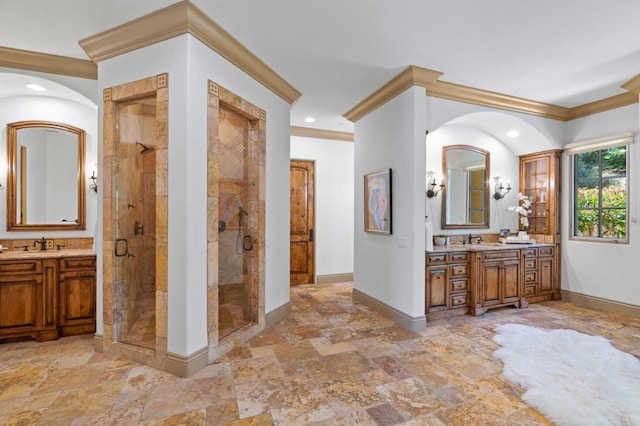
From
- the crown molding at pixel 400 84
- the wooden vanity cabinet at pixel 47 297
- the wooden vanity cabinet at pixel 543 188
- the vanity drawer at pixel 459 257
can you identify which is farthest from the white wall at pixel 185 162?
the wooden vanity cabinet at pixel 543 188

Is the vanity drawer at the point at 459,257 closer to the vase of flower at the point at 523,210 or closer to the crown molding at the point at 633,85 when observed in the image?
the vase of flower at the point at 523,210

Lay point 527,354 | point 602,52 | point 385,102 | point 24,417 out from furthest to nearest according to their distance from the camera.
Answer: point 385,102 < point 602,52 < point 527,354 < point 24,417

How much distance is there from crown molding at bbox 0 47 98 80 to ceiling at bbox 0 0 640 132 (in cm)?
9

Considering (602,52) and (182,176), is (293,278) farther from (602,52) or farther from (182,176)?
(602,52)

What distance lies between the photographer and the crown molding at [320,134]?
585 centimetres

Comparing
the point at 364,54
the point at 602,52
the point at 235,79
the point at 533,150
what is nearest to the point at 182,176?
the point at 235,79

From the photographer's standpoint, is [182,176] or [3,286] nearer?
[182,176]

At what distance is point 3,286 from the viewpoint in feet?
10.3

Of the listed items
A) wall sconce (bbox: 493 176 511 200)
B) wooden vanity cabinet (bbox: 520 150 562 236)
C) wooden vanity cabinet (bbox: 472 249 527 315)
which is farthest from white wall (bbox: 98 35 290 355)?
wooden vanity cabinet (bbox: 520 150 562 236)

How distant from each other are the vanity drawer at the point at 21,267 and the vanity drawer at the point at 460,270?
490cm

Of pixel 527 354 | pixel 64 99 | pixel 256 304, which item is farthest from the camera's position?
pixel 64 99

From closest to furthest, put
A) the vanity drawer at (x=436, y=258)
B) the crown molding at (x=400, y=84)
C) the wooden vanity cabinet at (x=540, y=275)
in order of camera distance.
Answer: the crown molding at (x=400, y=84) < the vanity drawer at (x=436, y=258) < the wooden vanity cabinet at (x=540, y=275)

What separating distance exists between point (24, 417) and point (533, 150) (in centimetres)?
706

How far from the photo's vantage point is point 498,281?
4383 millimetres
